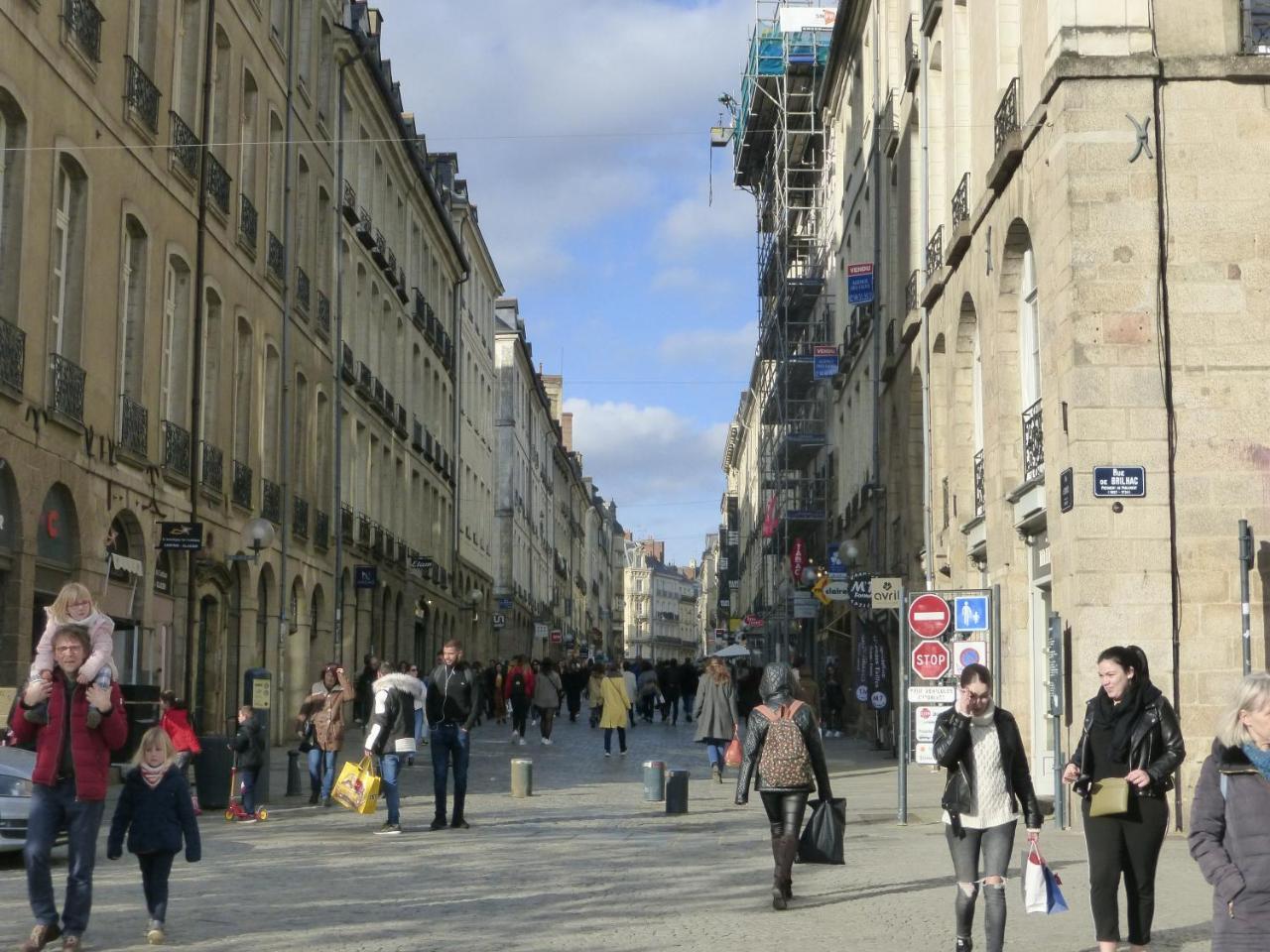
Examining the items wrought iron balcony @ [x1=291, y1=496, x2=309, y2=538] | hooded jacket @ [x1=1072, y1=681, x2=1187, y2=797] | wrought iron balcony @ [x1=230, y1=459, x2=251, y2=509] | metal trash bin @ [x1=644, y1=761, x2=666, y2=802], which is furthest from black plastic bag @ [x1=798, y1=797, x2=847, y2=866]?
wrought iron balcony @ [x1=291, y1=496, x2=309, y2=538]

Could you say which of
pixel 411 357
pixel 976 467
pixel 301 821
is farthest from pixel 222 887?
pixel 411 357

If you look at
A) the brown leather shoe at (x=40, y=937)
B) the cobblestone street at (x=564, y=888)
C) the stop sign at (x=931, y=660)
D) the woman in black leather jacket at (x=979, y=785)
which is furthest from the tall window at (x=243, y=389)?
the woman in black leather jacket at (x=979, y=785)

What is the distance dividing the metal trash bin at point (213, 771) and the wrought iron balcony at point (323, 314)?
18933 mm

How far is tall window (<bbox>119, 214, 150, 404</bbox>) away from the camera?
2373 centimetres

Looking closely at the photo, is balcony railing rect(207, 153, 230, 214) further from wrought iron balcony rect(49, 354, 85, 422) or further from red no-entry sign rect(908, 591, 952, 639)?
red no-entry sign rect(908, 591, 952, 639)

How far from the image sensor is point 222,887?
40.6ft

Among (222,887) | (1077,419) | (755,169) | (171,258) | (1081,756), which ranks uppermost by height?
(755,169)

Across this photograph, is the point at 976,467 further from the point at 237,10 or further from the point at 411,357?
the point at 411,357

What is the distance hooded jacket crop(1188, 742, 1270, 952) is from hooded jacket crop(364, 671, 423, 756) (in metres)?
11.4

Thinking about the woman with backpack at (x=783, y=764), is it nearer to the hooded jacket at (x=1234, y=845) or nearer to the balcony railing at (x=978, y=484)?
the hooded jacket at (x=1234, y=845)

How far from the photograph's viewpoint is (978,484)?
24484 mm

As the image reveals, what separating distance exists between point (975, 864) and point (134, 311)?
17027 mm

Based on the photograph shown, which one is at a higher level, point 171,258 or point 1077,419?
point 171,258

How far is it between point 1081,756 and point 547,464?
91597 mm
